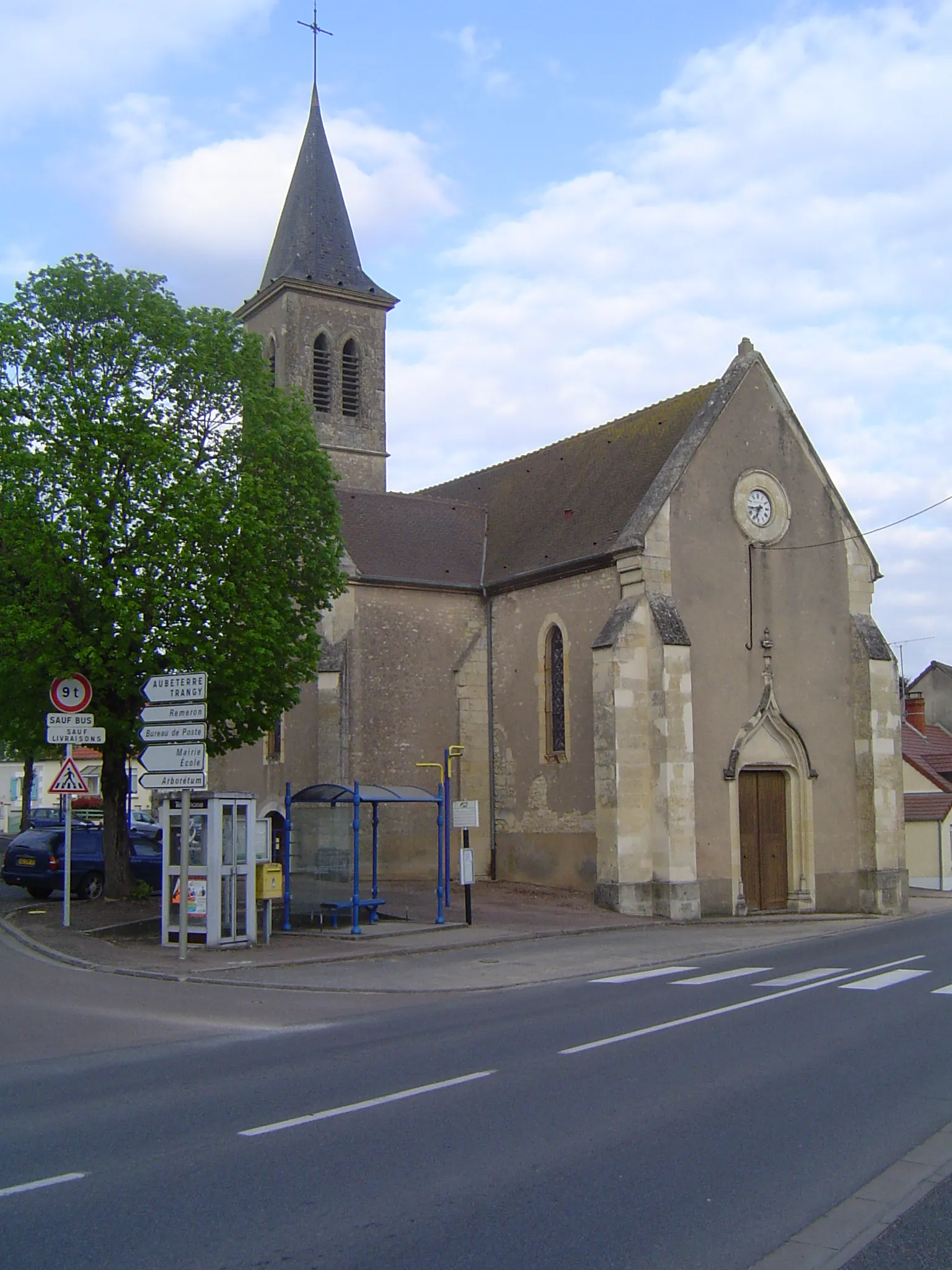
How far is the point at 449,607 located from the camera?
97.6ft

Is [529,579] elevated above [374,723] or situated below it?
above

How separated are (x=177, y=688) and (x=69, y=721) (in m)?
2.79

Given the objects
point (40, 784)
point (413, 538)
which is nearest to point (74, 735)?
point (413, 538)

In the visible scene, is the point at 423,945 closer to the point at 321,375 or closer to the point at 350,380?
the point at 321,375

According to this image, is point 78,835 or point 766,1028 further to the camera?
point 78,835

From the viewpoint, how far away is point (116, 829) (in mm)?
22734

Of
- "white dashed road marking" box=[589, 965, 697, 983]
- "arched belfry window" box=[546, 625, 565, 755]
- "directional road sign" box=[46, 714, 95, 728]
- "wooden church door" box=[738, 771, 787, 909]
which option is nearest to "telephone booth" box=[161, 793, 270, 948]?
"directional road sign" box=[46, 714, 95, 728]

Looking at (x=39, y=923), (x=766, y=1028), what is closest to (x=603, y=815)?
(x=39, y=923)

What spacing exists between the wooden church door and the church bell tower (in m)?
14.7

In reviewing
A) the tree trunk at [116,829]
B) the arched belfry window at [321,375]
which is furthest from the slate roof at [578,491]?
the tree trunk at [116,829]

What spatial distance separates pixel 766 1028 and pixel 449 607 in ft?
64.2

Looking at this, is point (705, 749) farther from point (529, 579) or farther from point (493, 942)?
point (493, 942)

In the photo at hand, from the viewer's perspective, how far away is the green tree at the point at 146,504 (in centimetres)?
1967

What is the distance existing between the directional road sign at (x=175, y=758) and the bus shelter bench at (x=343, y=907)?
455cm
